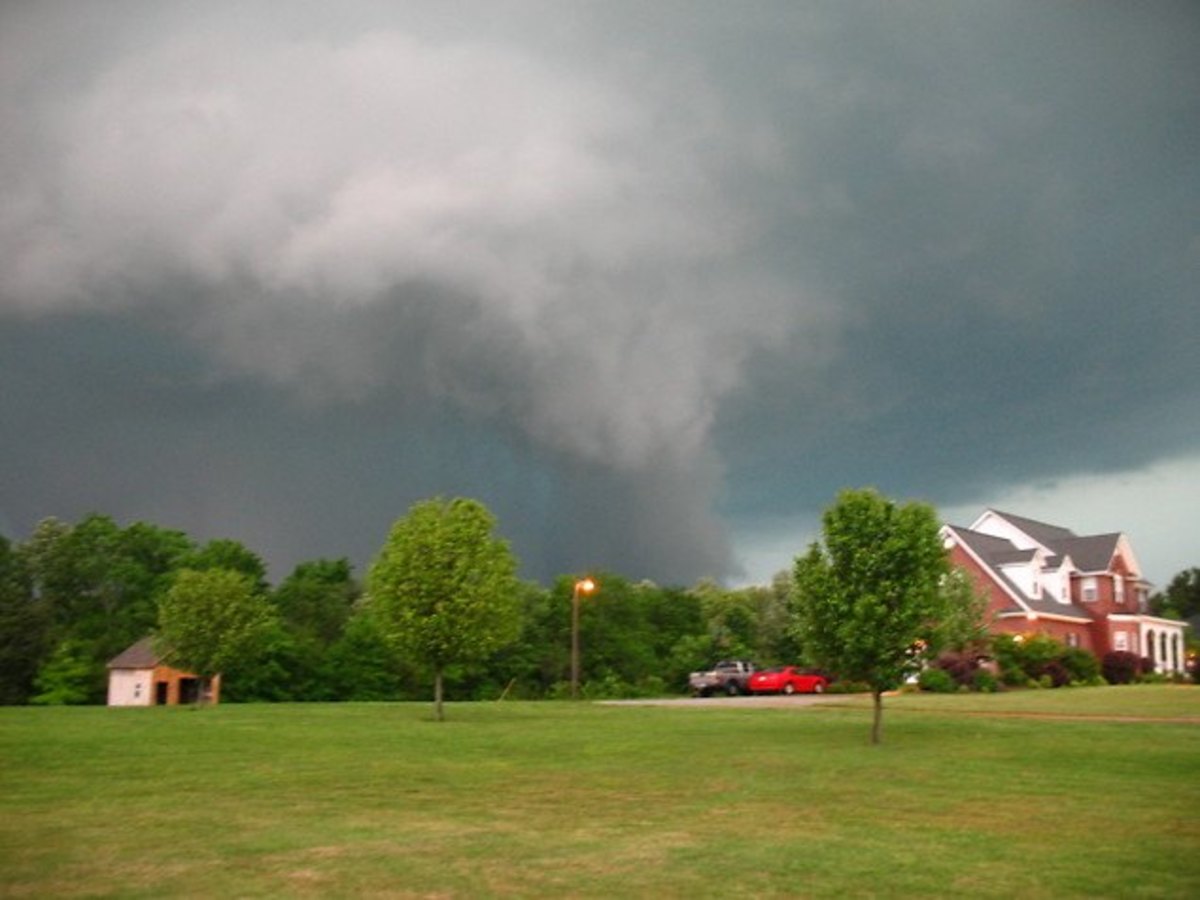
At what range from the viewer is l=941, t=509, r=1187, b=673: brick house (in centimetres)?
6266

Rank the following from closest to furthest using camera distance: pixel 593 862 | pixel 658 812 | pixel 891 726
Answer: pixel 593 862, pixel 658 812, pixel 891 726

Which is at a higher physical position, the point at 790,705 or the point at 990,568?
the point at 990,568

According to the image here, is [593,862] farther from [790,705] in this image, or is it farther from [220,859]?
[790,705]

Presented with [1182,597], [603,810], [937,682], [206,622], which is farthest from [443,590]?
[1182,597]

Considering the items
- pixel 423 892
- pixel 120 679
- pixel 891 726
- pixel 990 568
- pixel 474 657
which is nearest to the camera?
pixel 423 892

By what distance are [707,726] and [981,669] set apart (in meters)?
24.7

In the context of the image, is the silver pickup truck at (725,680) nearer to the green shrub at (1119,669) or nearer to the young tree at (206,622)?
the green shrub at (1119,669)

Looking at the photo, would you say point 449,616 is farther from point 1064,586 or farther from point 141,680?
point 1064,586

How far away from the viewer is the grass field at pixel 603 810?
10945mm

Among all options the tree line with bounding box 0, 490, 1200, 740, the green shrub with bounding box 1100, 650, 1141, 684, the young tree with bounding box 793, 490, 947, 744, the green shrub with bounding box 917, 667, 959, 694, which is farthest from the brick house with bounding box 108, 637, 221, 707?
A: the green shrub with bounding box 1100, 650, 1141, 684

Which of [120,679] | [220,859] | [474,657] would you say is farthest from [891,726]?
[120,679]

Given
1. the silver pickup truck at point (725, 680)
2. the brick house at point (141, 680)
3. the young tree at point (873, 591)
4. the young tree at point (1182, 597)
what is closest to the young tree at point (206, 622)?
the brick house at point (141, 680)

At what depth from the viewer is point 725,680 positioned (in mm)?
56719

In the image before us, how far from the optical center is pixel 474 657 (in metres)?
35.9
